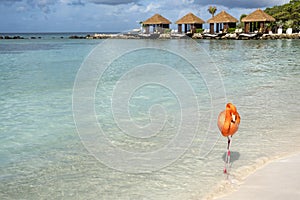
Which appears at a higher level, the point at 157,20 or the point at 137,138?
the point at 157,20

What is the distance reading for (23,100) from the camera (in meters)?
10.5

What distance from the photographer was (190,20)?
63.3 metres

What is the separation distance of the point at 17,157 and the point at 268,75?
1257cm

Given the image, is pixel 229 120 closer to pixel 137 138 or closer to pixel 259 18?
pixel 137 138

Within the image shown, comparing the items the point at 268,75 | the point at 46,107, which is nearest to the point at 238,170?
the point at 46,107

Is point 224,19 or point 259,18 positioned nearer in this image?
point 259,18

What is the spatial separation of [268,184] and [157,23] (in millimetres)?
60983

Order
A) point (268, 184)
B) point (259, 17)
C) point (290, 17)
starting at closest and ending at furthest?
point (268, 184)
point (259, 17)
point (290, 17)

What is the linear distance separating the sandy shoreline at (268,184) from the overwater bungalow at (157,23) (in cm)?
6032

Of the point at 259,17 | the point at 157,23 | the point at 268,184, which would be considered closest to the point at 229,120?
the point at 268,184

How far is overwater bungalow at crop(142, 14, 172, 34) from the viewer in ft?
208

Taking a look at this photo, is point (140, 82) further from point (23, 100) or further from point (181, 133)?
point (181, 133)

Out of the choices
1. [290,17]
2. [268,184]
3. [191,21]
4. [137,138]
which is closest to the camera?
[268,184]

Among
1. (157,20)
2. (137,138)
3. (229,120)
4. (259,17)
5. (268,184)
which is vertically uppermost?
(157,20)
